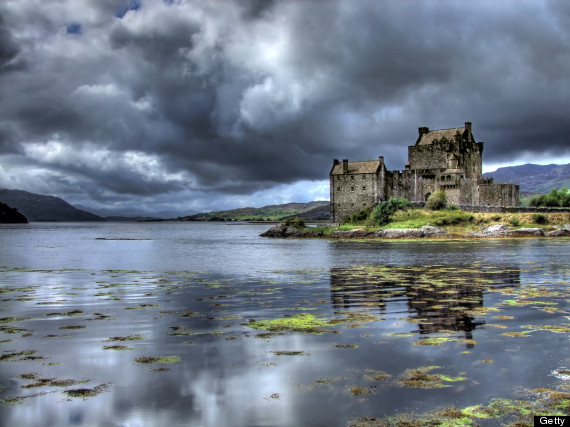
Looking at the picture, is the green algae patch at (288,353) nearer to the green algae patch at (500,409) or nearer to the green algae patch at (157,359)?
the green algae patch at (157,359)

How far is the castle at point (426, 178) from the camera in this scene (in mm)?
95938

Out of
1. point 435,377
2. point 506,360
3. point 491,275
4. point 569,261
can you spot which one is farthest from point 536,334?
point 569,261

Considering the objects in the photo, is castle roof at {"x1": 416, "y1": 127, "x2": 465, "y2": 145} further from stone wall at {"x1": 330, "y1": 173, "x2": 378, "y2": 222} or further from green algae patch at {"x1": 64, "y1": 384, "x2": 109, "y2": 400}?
green algae patch at {"x1": 64, "y1": 384, "x2": 109, "y2": 400}

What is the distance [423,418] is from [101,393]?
6.48 meters

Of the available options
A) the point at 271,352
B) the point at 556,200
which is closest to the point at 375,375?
the point at 271,352

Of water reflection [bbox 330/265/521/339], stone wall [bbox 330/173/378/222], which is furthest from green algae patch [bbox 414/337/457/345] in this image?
stone wall [bbox 330/173/378/222]

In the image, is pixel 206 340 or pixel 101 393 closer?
pixel 101 393

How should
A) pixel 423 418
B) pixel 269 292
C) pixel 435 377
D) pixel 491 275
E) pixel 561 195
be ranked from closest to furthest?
pixel 423 418 < pixel 435 377 < pixel 269 292 < pixel 491 275 < pixel 561 195

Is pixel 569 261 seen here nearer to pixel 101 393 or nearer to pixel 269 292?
pixel 269 292

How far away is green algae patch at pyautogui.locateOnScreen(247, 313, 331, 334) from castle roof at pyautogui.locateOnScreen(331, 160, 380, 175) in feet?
286

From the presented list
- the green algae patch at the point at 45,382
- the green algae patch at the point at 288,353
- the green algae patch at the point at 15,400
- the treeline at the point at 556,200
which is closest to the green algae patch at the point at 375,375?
the green algae patch at the point at 288,353

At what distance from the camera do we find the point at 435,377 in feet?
35.5

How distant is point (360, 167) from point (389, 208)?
592 inches

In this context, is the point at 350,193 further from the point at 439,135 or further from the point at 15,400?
the point at 15,400
